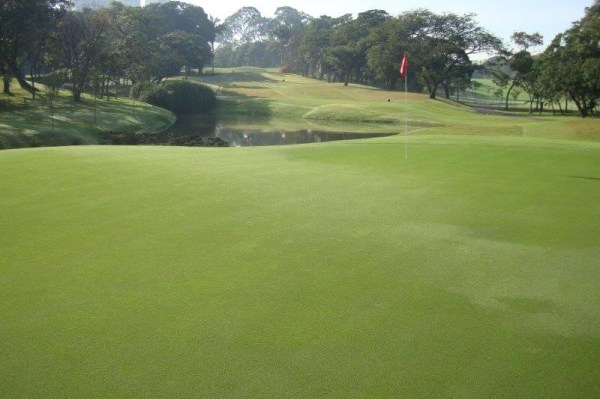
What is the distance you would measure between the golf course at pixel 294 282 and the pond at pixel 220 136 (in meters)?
21.0

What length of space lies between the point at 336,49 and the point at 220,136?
4850 centimetres

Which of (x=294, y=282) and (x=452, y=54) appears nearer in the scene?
(x=294, y=282)

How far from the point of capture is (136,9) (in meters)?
79.9

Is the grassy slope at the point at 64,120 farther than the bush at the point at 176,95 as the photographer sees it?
No

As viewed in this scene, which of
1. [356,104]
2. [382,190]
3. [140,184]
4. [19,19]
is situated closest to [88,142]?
[19,19]

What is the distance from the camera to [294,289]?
5109mm

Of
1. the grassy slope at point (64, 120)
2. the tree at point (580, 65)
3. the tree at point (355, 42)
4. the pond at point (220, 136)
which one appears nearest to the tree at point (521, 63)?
the tree at point (580, 65)

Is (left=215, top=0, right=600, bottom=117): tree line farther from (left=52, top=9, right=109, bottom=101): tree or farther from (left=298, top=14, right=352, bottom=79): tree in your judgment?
(left=52, top=9, right=109, bottom=101): tree

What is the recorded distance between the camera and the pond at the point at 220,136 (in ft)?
107

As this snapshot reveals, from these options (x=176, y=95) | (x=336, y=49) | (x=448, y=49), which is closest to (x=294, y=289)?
(x=176, y=95)

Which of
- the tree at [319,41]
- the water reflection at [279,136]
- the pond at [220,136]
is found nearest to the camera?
the pond at [220,136]

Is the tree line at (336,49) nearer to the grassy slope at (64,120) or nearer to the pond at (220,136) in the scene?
the grassy slope at (64,120)

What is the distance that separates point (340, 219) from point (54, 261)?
393 cm

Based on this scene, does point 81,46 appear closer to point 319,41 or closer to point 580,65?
point 580,65
